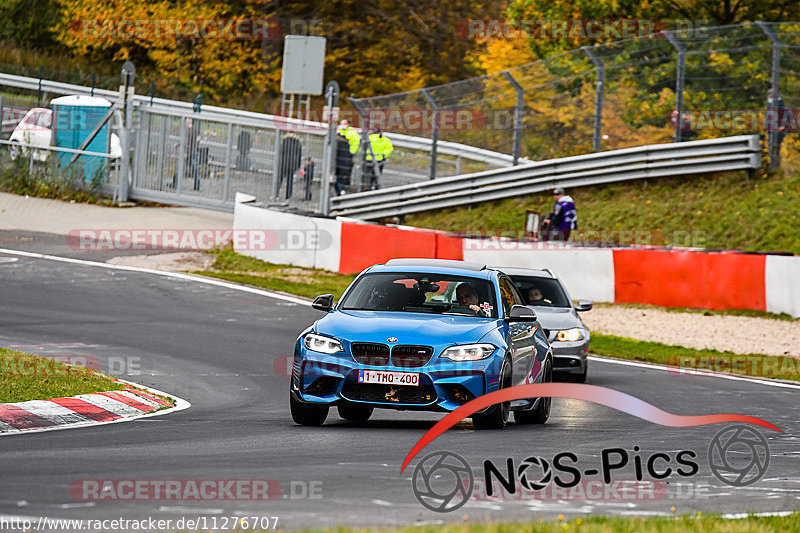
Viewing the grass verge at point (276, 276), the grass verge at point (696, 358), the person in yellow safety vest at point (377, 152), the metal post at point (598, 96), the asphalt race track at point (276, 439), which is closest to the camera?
the asphalt race track at point (276, 439)

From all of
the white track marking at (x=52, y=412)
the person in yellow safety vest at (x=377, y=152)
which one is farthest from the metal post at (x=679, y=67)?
the white track marking at (x=52, y=412)

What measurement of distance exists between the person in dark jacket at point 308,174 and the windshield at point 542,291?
48.2ft

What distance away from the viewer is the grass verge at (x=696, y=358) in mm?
18125

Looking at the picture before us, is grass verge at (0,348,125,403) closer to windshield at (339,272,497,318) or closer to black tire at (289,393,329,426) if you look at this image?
black tire at (289,393,329,426)

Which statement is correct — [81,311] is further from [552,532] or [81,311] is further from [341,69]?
[341,69]

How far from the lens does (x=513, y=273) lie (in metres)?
17.2

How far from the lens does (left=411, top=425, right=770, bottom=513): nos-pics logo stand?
7724 millimetres

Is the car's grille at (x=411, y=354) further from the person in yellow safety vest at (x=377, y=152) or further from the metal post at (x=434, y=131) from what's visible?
the person in yellow safety vest at (x=377, y=152)

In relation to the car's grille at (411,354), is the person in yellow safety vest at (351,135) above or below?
above

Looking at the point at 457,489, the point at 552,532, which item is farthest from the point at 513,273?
the point at 552,532

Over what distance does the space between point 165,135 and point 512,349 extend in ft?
75.3

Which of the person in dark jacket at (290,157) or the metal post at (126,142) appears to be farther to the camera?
the metal post at (126,142)

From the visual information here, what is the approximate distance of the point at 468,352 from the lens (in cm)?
1057

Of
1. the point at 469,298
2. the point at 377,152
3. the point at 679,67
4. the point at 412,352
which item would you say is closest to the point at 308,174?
the point at 377,152
